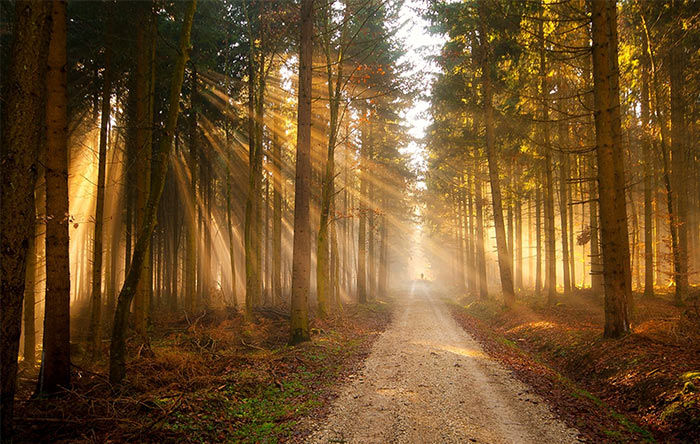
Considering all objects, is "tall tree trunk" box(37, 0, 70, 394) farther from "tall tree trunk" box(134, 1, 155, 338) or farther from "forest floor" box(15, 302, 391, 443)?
"tall tree trunk" box(134, 1, 155, 338)

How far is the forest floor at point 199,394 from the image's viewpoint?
4590mm

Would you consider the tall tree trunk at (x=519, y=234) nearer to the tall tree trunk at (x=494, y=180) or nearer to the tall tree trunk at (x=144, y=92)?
the tall tree trunk at (x=494, y=180)

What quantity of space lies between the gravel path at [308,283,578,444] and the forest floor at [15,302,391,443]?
56cm

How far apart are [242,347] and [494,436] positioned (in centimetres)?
707

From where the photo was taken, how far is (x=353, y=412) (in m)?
5.72

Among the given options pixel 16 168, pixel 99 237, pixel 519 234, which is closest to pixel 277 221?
pixel 99 237

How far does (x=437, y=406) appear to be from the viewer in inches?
232

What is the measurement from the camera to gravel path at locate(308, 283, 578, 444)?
4.88 m

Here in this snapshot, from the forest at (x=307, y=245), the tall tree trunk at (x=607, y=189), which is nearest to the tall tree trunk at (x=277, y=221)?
the forest at (x=307, y=245)

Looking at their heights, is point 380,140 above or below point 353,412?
above

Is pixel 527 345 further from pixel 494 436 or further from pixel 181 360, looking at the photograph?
pixel 181 360

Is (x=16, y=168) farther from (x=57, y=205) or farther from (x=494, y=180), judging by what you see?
(x=494, y=180)

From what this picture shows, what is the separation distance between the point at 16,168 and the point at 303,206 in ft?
23.8

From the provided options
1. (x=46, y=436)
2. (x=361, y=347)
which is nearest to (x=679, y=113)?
(x=361, y=347)
